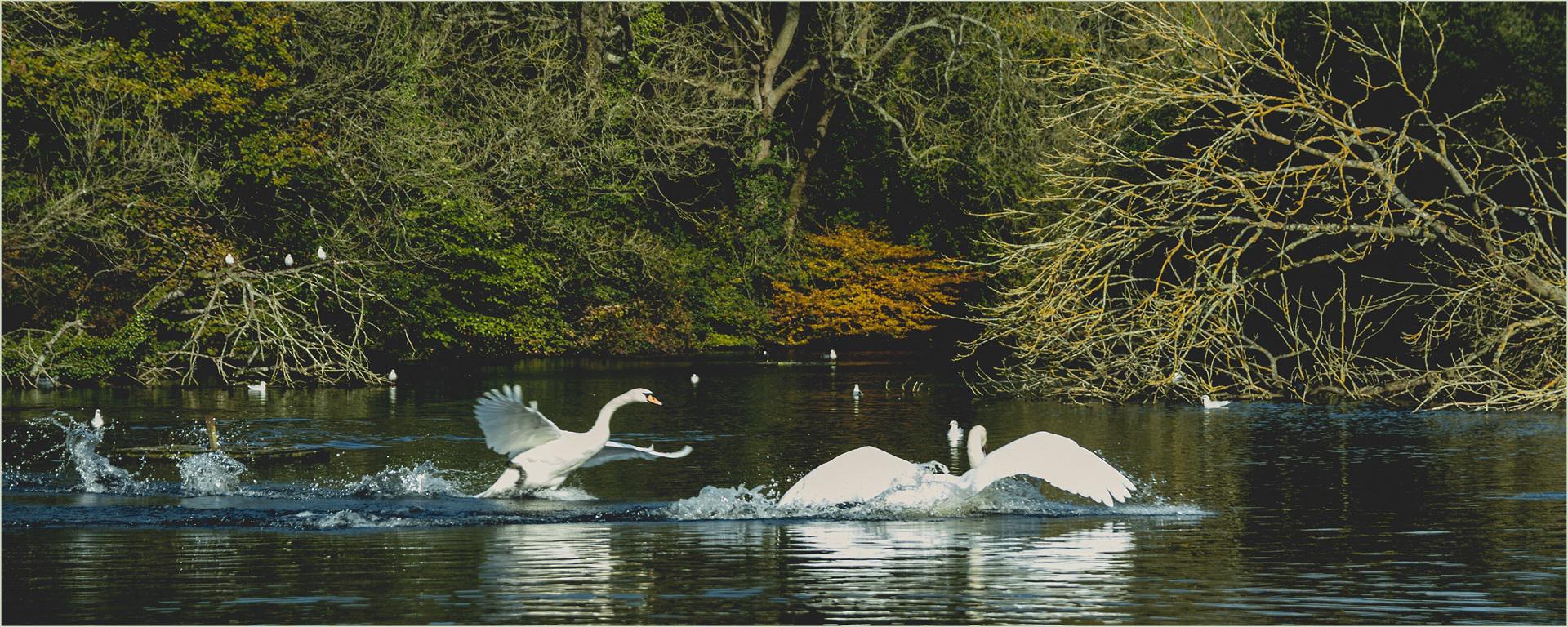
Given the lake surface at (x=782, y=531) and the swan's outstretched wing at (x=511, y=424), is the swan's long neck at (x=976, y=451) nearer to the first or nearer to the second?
the lake surface at (x=782, y=531)

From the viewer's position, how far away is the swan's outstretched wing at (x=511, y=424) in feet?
46.6

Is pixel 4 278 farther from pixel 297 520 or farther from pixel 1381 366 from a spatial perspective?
pixel 1381 366

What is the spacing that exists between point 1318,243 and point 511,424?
15065mm

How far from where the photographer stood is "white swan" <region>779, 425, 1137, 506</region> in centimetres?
1287

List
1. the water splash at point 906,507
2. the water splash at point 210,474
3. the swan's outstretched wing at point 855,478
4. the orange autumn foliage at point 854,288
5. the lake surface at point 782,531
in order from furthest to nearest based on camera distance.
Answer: the orange autumn foliage at point 854,288
the water splash at point 210,474
the water splash at point 906,507
the swan's outstretched wing at point 855,478
the lake surface at point 782,531

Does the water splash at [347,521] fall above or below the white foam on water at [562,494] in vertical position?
below

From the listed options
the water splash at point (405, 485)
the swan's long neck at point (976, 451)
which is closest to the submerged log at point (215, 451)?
the water splash at point (405, 485)

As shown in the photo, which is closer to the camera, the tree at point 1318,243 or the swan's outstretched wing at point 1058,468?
the swan's outstretched wing at point 1058,468

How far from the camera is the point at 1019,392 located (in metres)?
26.9

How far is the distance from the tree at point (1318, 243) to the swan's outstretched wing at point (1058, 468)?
7850 mm

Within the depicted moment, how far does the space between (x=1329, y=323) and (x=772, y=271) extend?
19.5 meters

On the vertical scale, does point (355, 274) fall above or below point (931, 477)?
above

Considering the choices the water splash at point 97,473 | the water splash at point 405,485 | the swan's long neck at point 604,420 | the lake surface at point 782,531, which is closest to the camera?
the lake surface at point 782,531

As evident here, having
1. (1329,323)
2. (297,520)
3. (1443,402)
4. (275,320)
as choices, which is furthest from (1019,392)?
(297,520)
